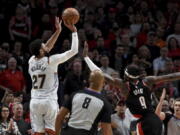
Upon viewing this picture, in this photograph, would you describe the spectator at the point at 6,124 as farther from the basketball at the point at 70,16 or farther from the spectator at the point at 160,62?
the spectator at the point at 160,62

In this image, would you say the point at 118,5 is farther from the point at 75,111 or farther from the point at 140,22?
the point at 75,111

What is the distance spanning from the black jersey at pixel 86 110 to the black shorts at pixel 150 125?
4.56 feet

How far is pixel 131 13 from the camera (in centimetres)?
1659

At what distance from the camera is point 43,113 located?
9328mm

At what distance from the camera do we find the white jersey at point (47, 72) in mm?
9133

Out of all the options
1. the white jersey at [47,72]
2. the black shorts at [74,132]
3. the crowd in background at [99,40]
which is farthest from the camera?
the crowd in background at [99,40]

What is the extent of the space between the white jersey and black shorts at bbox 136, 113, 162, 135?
1.56m

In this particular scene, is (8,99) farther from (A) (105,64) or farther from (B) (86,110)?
(B) (86,110)

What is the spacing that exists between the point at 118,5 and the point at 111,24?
3.44 ft

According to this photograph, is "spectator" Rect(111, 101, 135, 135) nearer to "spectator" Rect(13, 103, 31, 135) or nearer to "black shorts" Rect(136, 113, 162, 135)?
"spectator" Rect(13, 103, 31, 135)

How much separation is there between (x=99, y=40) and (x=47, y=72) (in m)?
5.58

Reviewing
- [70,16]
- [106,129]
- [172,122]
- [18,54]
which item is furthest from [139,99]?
[18,54]

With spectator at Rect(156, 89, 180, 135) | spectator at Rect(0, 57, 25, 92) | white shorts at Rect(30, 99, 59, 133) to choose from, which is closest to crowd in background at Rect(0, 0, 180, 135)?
spectator at Rect(0, 57, 25, 92)

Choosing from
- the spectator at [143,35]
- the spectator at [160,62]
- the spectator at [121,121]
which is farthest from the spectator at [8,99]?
the spectator at [143,35]
